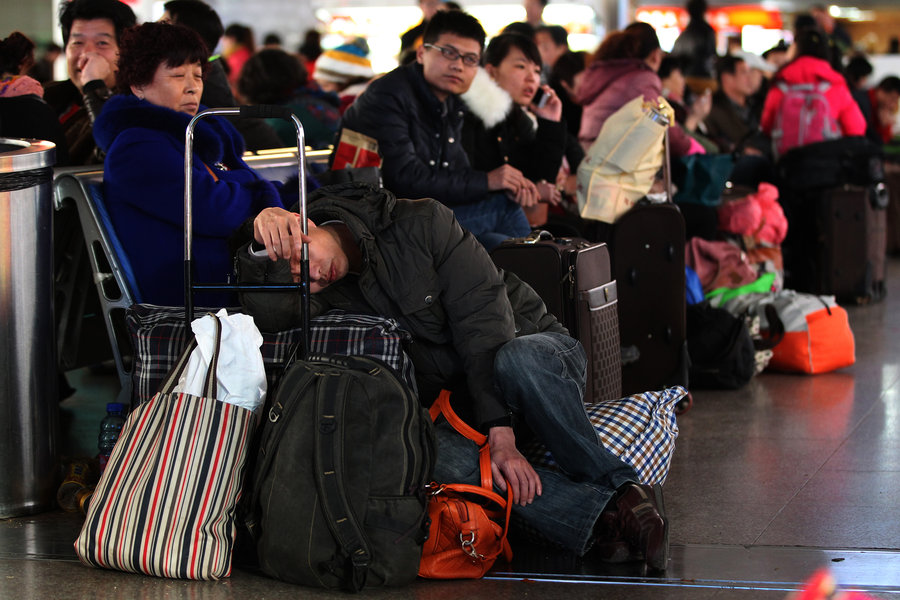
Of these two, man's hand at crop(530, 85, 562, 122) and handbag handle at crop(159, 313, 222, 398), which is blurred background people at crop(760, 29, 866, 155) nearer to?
man's hand at crop(530, 85, 562, 122)

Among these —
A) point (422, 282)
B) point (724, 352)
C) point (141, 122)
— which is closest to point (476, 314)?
point (422, 282)

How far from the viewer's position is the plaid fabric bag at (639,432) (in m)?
3.26

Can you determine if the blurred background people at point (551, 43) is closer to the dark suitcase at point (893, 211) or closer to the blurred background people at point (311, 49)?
the blurred background people at point (311, 49)

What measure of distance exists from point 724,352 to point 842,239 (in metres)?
2.78

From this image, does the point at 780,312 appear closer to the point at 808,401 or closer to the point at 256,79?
the point at 808,401

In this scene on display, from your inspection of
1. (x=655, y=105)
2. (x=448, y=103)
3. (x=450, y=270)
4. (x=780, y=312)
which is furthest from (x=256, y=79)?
(x=450, y=270)

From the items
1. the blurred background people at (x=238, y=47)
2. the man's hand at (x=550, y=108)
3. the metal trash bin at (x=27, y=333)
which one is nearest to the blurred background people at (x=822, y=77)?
the man's hand at (x=550, y=108)

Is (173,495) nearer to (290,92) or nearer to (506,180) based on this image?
(506,180)

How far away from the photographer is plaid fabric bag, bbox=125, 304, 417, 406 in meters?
3.02

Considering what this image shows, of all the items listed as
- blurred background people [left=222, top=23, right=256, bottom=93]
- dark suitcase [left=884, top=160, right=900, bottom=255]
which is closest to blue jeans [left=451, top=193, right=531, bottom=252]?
blurred background people [left=222, top=23, right=256, bottom=93]

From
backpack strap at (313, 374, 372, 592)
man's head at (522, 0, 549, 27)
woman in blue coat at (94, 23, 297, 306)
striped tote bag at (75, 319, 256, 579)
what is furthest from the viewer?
man's head at (522, 0, 549, 27)

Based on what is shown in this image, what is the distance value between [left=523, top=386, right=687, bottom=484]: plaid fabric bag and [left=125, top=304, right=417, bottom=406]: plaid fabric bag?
575mm

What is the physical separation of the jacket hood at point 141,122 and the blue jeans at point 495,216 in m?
1.35

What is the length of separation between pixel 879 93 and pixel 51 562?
10012 mm
